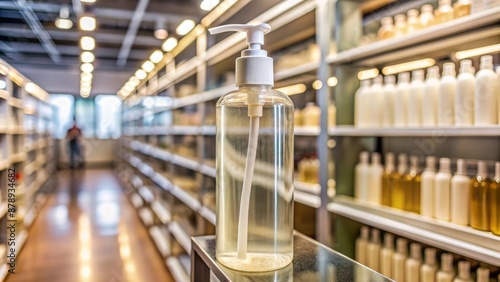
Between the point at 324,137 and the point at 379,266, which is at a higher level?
the point at 324,137

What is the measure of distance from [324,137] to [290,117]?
76cm

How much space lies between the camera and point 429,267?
1.08 meters

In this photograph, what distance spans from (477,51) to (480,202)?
435mm

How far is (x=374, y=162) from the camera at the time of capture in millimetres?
1438

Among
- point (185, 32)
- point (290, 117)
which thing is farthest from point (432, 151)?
point (185, 32)

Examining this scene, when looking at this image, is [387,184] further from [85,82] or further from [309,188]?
[85,82]

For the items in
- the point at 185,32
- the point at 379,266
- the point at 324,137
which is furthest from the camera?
the point at 185,32

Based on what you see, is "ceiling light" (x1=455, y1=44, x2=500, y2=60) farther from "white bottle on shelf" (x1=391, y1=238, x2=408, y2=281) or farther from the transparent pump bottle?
the transparent pump bottle

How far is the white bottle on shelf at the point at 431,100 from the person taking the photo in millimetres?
1113

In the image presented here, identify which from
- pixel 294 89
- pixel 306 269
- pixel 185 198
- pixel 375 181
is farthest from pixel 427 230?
pixel 185 198

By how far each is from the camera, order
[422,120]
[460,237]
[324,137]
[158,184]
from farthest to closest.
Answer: [158,184], [324,137], [422,120], [460,237]

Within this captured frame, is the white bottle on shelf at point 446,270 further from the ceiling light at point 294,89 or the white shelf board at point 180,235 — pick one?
the white shelf board at point 180,235

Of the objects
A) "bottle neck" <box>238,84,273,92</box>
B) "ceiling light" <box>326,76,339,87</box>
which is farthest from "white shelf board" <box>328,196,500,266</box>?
"bottle neck" <box>238,84,273,92</box>

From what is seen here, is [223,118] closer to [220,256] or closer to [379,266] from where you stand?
[220,256]
